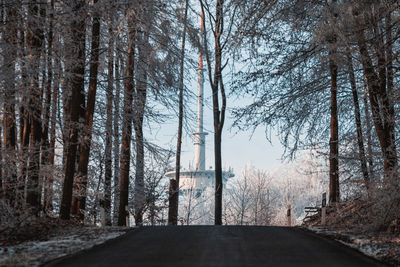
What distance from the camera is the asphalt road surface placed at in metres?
7.54

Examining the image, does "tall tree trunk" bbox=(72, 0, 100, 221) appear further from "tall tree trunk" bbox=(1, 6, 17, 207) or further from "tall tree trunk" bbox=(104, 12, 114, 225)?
"tall tree trunk" bbox=(1, 6, 17, 207)

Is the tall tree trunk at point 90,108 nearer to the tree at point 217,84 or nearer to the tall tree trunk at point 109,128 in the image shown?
the tall tree trunk at point 109,128

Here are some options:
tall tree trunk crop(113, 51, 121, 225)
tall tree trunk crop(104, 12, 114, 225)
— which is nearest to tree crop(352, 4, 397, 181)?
tall tree trunk crop(104, 12, 114, 225)

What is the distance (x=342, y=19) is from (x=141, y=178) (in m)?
13.3

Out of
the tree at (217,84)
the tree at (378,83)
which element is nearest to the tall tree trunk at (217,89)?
the tree at (217,84)

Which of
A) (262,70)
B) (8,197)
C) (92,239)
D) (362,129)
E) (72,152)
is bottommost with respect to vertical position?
(92,239)

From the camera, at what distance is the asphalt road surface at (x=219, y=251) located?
24.7 ft

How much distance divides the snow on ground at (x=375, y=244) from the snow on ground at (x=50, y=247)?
5.34 m

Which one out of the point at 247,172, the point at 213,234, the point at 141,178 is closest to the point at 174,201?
the point at 141,178

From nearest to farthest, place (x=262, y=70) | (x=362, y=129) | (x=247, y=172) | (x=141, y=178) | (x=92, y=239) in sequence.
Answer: (x=92, y=239) < (x=262, y=70) < (x=362, y=129) < (x=141, y=178) < (x=247, y=172)

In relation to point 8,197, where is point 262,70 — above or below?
above

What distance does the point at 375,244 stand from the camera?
9.55 meters

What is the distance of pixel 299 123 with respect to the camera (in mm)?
17406

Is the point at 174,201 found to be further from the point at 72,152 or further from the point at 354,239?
the point at 354,239
